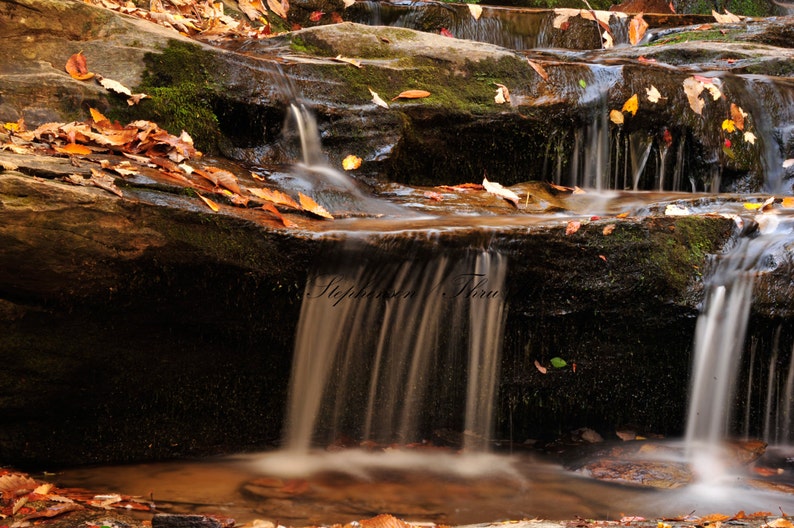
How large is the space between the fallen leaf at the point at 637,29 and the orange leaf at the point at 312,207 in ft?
22.9

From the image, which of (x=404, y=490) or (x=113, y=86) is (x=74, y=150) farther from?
(x=404, y=490)

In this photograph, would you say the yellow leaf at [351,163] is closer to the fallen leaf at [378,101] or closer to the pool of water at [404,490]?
the fallen leaf at [378,101]

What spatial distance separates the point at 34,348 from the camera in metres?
3.66

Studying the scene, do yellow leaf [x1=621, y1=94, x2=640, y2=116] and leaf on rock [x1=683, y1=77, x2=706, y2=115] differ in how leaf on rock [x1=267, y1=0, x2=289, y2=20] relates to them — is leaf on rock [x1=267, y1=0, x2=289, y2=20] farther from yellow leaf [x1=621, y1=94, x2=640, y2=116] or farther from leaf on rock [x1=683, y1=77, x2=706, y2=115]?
leaf on rock [x1=683, y1=77, x2=706, y2=115]

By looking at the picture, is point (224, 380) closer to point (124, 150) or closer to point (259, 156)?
point (124, 150)

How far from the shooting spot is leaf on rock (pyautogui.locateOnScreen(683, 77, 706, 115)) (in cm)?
672

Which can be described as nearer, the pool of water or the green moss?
the pool of water

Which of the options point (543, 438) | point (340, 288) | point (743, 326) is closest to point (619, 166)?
point (743, 326)

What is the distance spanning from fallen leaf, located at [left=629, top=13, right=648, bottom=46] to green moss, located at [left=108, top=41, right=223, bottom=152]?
6.58m

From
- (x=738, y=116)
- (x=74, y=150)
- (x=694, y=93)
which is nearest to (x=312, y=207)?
(x=74, y=150)

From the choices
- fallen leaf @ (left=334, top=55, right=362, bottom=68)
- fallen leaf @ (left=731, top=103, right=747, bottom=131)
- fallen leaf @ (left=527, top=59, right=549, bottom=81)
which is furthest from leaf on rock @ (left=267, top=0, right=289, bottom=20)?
fallen leaf @ (left=731, top=103, right=747, bottom=131)

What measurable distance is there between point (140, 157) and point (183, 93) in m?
1.15

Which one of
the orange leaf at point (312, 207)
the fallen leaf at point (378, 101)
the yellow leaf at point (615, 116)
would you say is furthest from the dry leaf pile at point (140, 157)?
the yellow leaf at point (615, 116)

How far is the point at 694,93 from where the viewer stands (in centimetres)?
677
